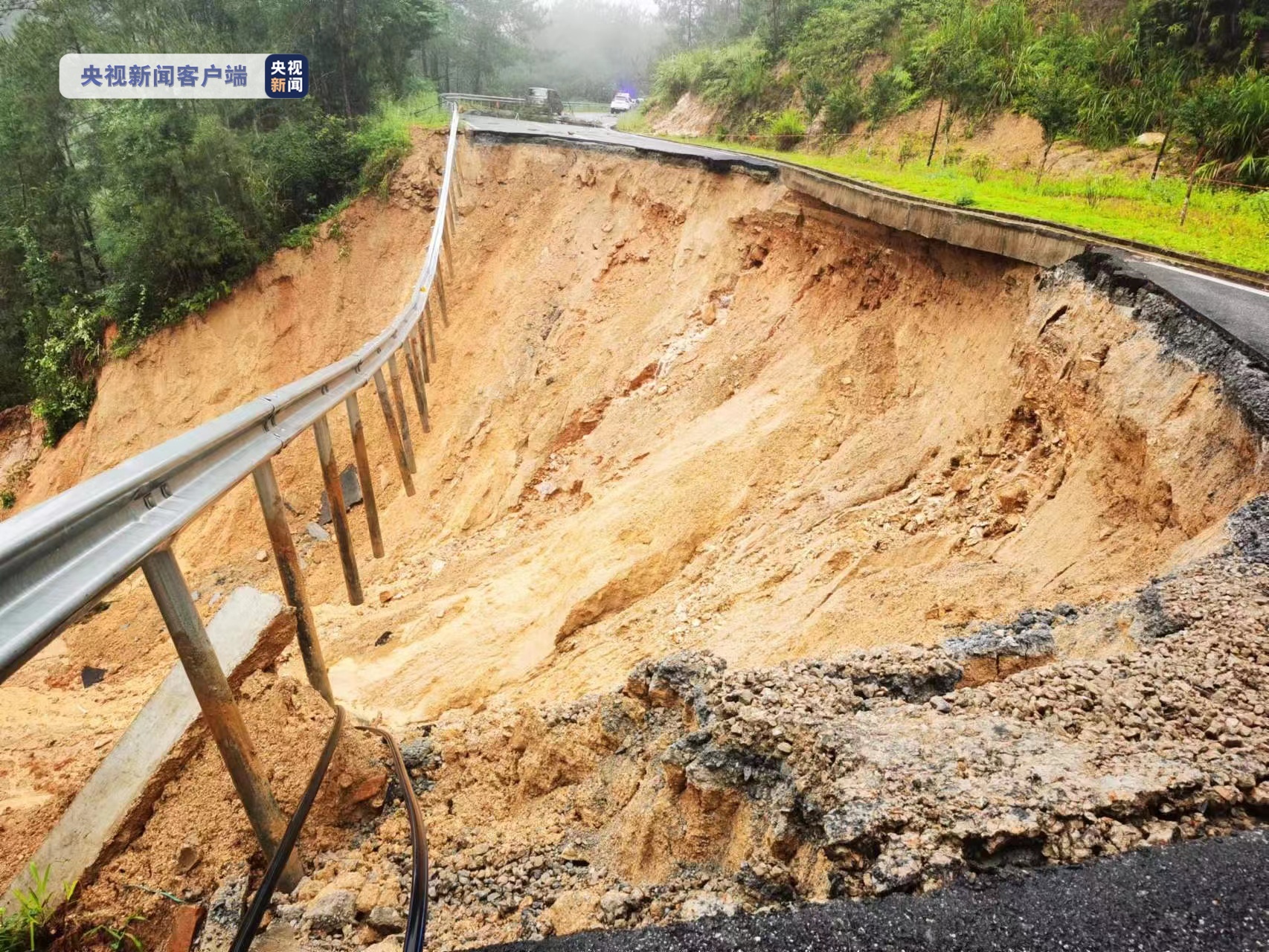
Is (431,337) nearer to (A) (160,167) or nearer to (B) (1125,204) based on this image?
(A) (160,167)

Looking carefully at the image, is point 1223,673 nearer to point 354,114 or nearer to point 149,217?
point 149,217

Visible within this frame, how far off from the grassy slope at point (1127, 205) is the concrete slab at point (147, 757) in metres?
7.31

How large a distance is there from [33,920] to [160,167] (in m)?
16.7

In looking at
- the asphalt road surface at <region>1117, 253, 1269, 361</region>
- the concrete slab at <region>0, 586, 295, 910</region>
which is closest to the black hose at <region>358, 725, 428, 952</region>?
the concrete slab at <region>0, 586, 295, 910</region>

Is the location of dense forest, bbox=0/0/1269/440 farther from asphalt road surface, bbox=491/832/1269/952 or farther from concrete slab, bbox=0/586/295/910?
concrete slab, bbox=0/586/295/910

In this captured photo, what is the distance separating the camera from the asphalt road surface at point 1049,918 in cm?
173

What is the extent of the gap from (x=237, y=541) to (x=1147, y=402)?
42.4 feet

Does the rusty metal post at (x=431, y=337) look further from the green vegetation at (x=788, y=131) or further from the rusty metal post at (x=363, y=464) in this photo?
the green vegetation at (x=788, y=131)

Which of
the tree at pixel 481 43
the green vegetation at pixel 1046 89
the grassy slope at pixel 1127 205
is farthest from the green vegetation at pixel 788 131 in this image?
the tree at pixel 481 43

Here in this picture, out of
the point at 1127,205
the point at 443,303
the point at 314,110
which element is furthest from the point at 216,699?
the point at 314,110

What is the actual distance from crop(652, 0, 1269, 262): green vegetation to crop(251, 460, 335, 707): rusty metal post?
750 cm

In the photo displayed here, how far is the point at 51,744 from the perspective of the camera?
462cm

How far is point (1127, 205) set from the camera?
9133 millimetres

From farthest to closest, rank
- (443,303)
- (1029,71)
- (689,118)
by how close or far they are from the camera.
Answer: (689,118) → (1029,71) → (443,303)
